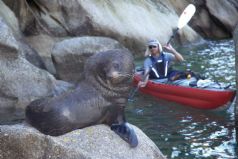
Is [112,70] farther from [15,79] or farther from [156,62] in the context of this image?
[156,62]

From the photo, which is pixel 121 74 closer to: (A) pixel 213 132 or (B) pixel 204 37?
(A) pixel 213 132

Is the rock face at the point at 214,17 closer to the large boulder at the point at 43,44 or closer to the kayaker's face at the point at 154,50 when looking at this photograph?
the large boulder at the point at 43,44

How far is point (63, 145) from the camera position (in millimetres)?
4250

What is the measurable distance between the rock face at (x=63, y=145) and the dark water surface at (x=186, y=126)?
7.79ft

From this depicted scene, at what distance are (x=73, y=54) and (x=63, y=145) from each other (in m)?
8.41

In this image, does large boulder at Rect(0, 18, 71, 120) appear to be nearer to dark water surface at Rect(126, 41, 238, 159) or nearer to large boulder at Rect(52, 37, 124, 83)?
dark water surface at Rect(126, 41, 238, 159)

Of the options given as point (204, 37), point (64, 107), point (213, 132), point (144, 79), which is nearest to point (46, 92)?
point (144, 79)

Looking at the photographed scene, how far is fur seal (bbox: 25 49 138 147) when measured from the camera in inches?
175

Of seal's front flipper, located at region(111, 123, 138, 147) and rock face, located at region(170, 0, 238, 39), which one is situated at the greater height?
seal's front flipper, located at region(111, 123, 138, 147)

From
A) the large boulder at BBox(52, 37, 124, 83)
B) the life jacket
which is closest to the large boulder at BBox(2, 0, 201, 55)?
the large boulder at BBox(52, 37, 124, 83)

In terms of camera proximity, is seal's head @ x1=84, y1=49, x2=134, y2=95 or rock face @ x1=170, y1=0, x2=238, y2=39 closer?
seal's head @ x1=84, y1=49, x2=134, y2=95

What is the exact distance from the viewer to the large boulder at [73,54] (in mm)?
12523

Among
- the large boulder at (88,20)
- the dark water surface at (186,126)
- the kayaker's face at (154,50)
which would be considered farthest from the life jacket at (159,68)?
the large boulder at (88,20)

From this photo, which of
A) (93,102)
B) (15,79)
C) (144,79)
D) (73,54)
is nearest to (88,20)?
(73,54)
